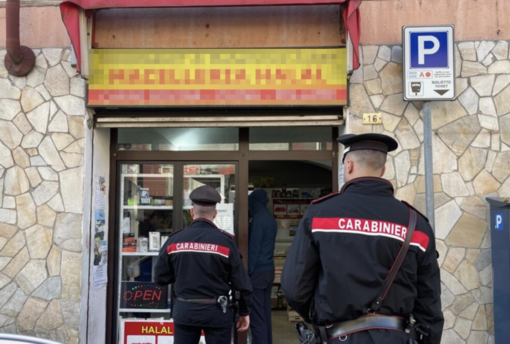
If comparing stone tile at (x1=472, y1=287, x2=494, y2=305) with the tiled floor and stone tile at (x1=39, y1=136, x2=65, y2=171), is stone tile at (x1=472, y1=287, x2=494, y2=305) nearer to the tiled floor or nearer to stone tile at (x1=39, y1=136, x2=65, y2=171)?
the tiled floor

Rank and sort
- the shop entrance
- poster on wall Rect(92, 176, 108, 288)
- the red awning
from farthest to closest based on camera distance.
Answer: the shop entrance → poster on wall Rect(92, 176, 108, 288) → the red awning

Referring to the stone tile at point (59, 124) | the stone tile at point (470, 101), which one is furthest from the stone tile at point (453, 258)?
the stone tile at point (59, 124)

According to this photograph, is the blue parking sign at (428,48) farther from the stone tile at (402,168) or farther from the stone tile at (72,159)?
the stone tile at (72,159)

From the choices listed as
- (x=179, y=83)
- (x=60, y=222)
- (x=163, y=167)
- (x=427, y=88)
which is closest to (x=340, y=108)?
(x=427, y=88)

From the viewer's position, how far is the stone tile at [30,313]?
5180 millimetres

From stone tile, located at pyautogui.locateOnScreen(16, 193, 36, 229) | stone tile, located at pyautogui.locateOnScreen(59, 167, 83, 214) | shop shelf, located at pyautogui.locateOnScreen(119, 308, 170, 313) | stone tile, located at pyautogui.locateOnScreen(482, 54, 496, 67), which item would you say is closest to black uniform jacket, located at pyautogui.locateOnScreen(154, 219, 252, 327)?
stone tile, located at pyautogui.locateOnScreen(59, 167, 83, 214)

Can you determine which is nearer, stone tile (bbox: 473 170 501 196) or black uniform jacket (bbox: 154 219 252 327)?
black uniform jacket (bbox: 154 219 252 327)

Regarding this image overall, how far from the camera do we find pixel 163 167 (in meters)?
5.89

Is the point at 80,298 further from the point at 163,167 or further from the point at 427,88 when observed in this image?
the point at 427,88

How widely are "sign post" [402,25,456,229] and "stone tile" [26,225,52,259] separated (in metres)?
3.78

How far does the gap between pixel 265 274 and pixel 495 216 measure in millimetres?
2441

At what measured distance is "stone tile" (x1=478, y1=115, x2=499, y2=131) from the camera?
5082 mm

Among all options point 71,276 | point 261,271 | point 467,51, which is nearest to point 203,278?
point 261,271

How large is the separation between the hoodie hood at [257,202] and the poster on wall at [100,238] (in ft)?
5.50
